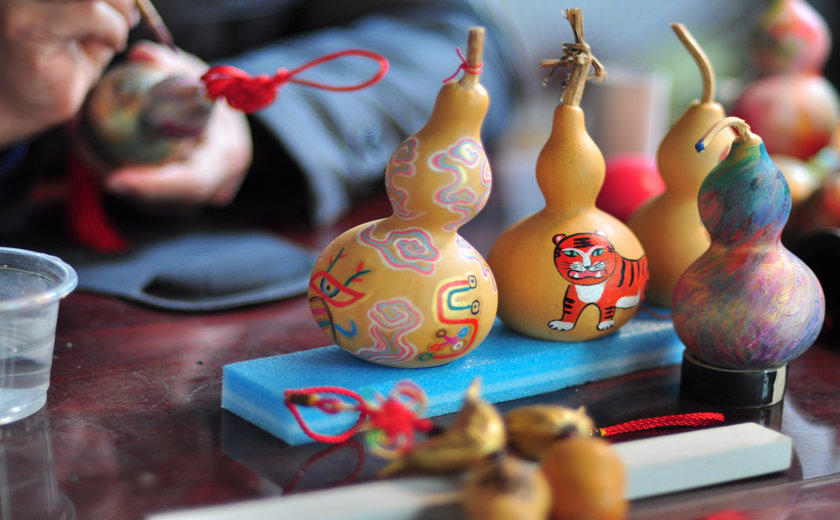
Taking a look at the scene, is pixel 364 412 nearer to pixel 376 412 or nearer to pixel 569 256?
pixel 376 412

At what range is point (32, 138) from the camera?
904 millimetres

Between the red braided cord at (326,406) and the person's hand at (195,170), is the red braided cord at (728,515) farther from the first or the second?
the person's hand at (195,170)

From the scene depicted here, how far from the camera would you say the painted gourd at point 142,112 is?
0.72 m

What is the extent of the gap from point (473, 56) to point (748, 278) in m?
0.20

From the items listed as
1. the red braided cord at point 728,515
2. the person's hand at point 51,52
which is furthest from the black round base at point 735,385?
the person's hand at point 51,52

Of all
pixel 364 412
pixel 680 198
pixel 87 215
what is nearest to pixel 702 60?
pixel 680 198

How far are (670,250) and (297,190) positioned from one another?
0.51 metres

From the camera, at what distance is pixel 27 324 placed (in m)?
0.48

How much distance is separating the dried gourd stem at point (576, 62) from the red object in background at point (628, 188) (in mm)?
319

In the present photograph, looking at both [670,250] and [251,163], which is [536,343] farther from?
[251,163]

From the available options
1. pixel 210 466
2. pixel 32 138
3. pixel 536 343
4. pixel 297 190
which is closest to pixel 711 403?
pixel 536 343

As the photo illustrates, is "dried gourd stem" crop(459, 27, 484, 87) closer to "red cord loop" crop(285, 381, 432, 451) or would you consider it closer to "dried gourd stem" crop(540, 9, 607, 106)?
"dried gourd stem" crop(540, 9, 607, 106)

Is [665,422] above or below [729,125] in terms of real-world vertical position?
below

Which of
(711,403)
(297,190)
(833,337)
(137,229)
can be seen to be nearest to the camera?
(711,403)
